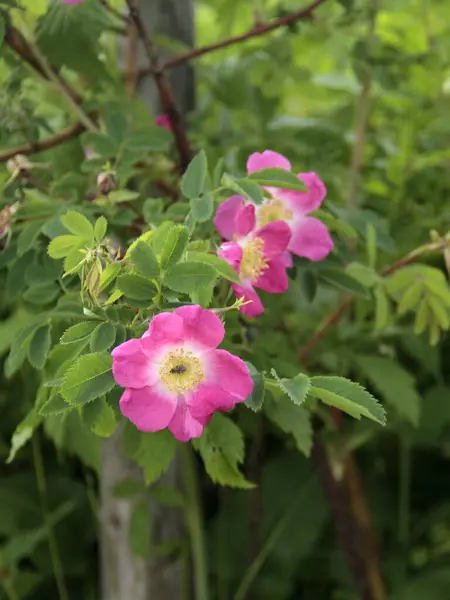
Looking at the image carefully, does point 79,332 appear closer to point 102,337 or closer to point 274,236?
point 102,337

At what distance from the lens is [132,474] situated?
920 millimetres

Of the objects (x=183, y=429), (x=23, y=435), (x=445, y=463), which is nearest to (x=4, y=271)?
(x=23, y=435)

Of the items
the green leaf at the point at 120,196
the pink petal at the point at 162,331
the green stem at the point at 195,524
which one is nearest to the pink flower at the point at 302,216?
the green leaf at the point at 120,196

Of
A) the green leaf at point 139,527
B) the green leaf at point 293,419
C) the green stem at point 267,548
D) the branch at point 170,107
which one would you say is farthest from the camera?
the green stem at point 267,548

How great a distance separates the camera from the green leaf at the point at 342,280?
0.70 meters

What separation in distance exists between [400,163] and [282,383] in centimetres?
63

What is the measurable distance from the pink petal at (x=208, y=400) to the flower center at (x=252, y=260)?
0.10 metres

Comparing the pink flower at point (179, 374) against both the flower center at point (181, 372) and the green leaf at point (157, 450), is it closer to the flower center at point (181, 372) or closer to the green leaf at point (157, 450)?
the flower center at point (181, 372)

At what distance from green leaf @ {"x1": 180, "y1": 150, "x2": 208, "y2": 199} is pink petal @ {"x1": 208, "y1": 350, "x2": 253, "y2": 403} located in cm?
15

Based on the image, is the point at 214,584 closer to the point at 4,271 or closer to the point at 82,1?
the point at 4,271

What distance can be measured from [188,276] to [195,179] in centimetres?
13

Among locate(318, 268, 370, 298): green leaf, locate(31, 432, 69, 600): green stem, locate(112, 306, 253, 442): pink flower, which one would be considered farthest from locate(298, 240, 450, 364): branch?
locate(31, 432, 69, 600): green stem

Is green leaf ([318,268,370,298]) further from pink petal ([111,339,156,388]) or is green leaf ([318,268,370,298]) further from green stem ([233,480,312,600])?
green stem ([233,480,312,600])

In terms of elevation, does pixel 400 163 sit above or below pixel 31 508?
above
